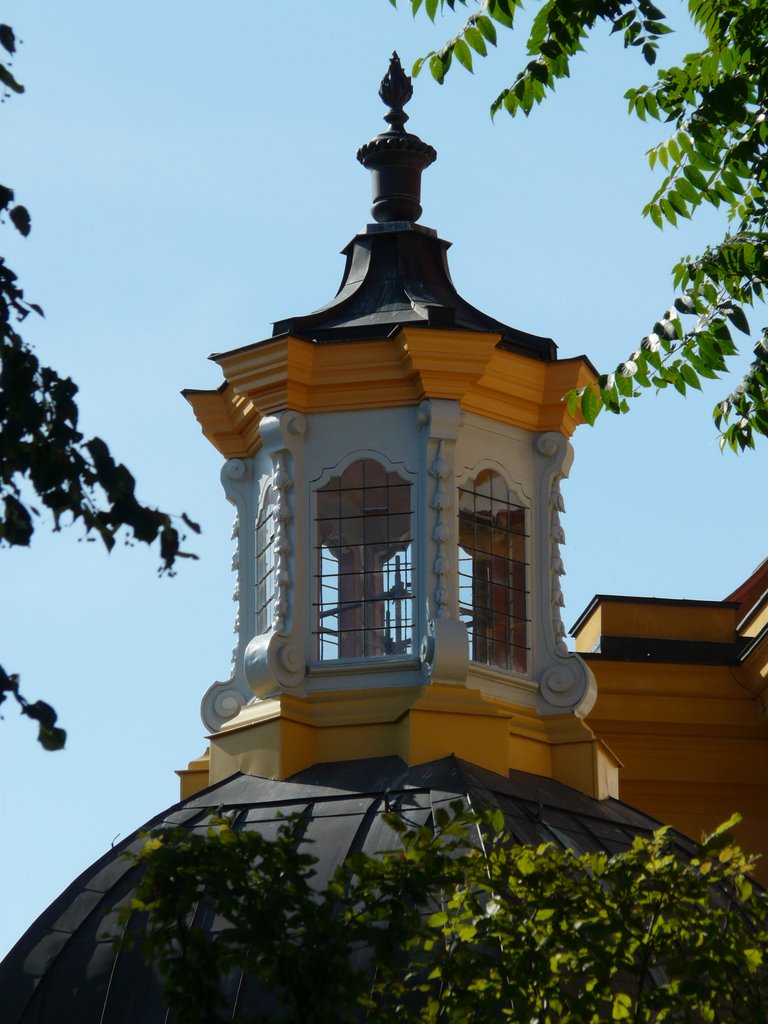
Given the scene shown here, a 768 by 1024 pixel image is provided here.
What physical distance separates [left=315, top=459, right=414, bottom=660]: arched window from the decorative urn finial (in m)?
2.41

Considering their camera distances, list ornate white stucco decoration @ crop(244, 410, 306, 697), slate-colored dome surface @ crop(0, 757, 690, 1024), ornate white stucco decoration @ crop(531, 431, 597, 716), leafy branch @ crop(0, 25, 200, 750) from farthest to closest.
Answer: ornate white stucco decoration @ crop(531, 431, 597, 716) < ornate white stucco decoration @ crop(244, 410, 306, 697) < slate-colored dome surface @ crop(0, 757, 690, 1024) < leafy branch @ crop(0, 25, 200, 750)

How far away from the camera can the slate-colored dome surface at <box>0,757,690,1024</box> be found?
50.8 ft

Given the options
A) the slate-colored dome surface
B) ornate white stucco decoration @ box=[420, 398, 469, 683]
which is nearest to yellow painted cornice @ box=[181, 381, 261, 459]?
ornate white stucco decoration @ box=[420, 398, 469, 683]

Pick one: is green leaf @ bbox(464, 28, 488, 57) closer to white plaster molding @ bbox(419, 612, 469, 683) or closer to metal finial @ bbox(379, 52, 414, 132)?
white plaster molding @ bbox(419, 612, 469, 683)

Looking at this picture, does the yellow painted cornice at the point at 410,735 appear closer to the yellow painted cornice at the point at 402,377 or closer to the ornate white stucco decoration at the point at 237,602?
the ornate white stucco decoration at the point at 237,602

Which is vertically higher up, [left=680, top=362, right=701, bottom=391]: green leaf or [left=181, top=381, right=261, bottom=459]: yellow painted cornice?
[left=181, top=381, right=261, bottom=459]: yellow painted cornice

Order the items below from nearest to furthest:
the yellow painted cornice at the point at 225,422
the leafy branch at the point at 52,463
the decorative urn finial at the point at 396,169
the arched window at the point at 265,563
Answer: the leafy branch at the point at 52,463, the arched window at the point at 265,563, the yellow painted cornice at the point at 225,422, the decorative urn finial at the point at 396,169

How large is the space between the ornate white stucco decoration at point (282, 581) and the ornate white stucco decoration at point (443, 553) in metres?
0.96

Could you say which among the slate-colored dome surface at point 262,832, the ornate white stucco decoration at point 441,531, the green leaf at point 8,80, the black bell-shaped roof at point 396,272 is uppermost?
the black bell-shaped roof at point 396,272

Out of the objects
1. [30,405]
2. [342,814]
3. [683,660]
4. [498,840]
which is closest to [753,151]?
[498,840]

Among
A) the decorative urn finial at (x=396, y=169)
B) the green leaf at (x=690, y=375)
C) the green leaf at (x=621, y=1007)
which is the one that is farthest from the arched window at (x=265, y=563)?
the green leaf at (x=621, y=1007)

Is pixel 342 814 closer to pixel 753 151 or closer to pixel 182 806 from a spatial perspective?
pixel 182 806

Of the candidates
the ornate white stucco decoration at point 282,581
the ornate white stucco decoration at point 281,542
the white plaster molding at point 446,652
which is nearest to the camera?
the white plaster molding at point 446,652

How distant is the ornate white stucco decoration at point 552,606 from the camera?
18922 millimetres
